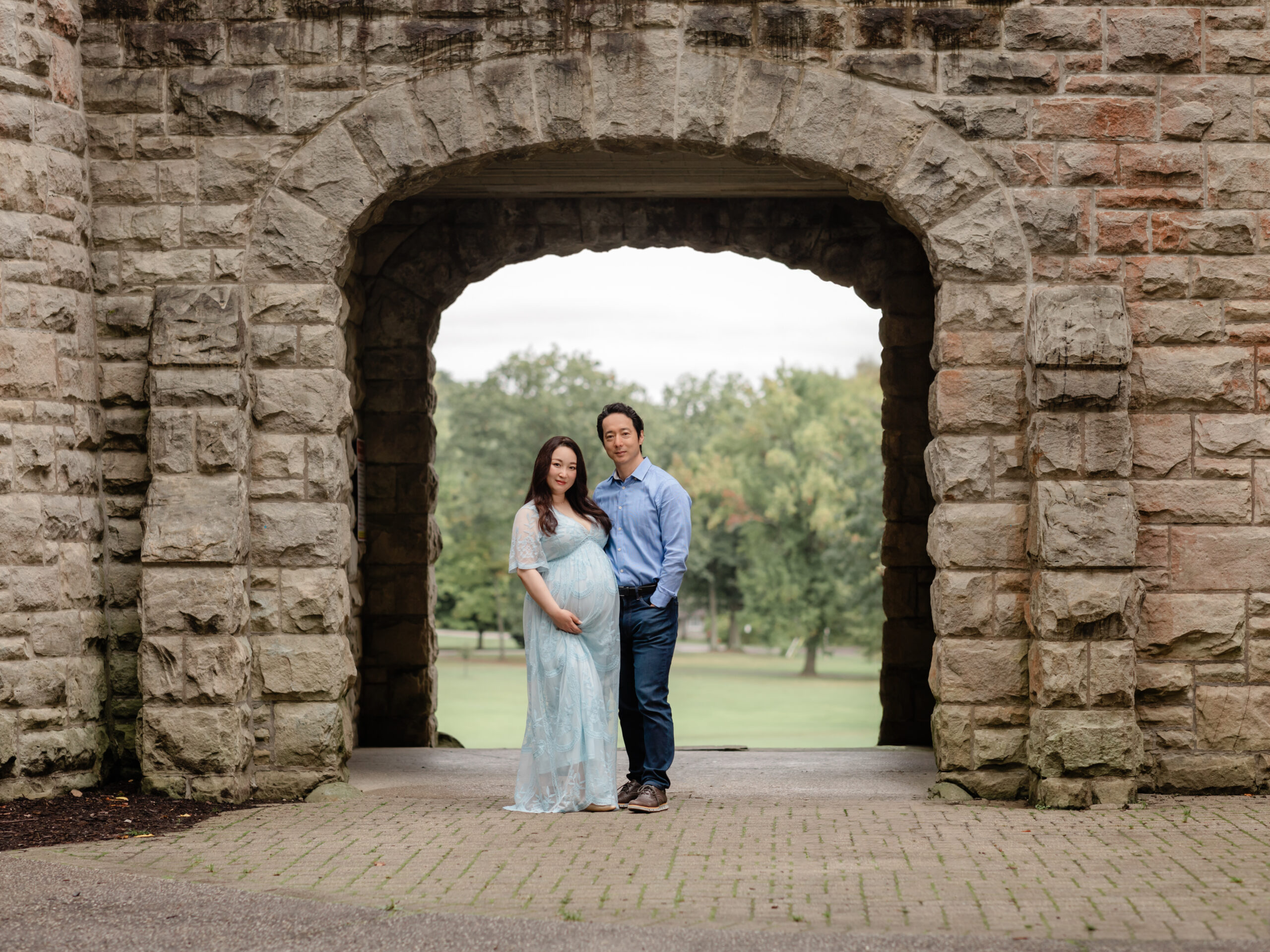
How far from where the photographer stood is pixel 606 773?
6.30 m

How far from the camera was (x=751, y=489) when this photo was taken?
38594 millimetres

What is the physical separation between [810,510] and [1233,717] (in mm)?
30625

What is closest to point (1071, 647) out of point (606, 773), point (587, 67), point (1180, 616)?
point (1180, 616)

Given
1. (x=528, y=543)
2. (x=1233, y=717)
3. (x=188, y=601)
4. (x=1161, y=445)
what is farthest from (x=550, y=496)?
(x=1233, y=717)

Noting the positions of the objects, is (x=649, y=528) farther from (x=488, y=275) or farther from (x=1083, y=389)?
(x=488, y=275)

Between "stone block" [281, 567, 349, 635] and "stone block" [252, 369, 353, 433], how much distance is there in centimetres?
76

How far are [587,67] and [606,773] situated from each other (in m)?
3.56

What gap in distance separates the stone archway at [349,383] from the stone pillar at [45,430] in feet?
1.39

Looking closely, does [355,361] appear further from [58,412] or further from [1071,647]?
[1071,647]

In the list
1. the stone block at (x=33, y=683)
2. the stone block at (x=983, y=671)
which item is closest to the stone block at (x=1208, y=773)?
the stone block at (x=983, y=671)

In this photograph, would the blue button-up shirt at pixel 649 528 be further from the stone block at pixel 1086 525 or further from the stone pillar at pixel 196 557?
the stone pillar at pixel 196 557

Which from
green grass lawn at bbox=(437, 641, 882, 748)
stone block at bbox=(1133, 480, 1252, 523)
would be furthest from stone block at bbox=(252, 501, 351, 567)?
green grass lawn at bbox=(437, 641, 882, 748)

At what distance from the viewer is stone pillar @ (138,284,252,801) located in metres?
6.54

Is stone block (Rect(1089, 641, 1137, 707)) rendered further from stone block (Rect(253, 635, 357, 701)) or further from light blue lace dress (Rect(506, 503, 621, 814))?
stone block (Rect(253, 635, 357, 701))
